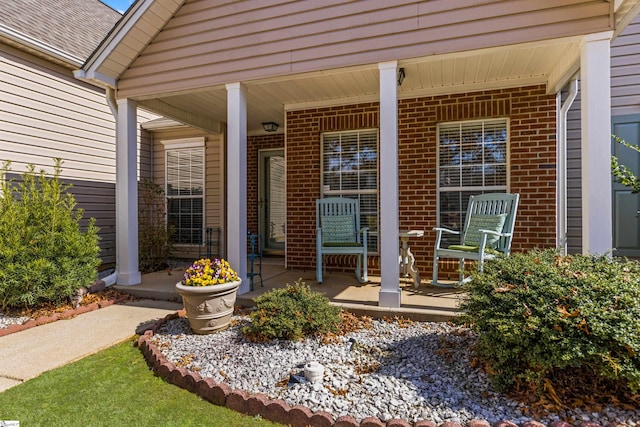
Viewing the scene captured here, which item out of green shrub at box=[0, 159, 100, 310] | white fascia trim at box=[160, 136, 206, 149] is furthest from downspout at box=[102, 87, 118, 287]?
white fascia trim at box=[160, 136, 206, 149]

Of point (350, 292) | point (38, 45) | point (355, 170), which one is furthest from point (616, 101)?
point (38, 45)

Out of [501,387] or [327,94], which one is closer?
[501,387]

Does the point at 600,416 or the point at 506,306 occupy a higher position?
the point at 506,306

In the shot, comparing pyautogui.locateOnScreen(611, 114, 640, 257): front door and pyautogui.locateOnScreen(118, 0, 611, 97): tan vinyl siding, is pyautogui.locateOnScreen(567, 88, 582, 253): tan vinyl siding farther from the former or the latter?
pyautogui.locateOnScreen(118, 0, 611, 97): tan vinyl siding

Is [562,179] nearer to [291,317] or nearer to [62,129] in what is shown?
[291,317]

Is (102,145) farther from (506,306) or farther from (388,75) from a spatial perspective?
(506,306)

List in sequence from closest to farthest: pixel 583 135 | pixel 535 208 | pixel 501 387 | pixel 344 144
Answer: pixel 501 387 < pixel 583 135 < pixel 535 208 < pixel 344 144

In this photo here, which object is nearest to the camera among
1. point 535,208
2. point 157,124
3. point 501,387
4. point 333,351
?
point 501,387

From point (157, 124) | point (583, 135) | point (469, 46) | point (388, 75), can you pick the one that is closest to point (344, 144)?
point (388, 75)

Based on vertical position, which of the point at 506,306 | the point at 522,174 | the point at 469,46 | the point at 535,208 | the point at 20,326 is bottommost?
the point at 20,326

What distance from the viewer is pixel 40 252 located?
3.88m

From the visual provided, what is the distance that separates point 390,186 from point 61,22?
6.87 m

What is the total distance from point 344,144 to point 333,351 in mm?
3383

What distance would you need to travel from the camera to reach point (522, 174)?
14.5ft
